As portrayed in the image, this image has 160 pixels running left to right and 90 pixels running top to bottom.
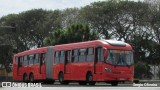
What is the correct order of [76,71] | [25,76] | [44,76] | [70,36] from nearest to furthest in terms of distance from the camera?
[76,71]
[44,76]
[25,76]
[70,36]

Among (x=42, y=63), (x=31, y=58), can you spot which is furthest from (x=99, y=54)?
(x=31, y=58)

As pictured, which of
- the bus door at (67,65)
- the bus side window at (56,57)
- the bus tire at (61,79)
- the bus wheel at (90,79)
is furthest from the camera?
the bus side window at (56,57)

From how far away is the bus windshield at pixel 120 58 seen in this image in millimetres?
27011

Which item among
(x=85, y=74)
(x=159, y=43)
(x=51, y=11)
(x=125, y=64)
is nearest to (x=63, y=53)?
(x=85, y=74)

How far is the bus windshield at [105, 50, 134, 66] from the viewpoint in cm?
2701

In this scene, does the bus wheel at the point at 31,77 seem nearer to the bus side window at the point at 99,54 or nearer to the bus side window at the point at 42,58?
the bus side window at the point at 42,58

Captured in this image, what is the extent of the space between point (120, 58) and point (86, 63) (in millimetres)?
2581

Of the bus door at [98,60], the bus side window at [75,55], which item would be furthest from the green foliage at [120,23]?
the bus door at [98,60]

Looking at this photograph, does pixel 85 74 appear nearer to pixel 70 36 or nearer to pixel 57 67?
pixel 57 67

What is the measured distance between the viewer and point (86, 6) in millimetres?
75500

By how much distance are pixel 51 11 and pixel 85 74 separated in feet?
193

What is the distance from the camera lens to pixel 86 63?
28.8m

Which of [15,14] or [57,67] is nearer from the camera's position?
[57,67]

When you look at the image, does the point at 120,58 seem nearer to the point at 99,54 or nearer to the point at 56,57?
the point at 99,54
